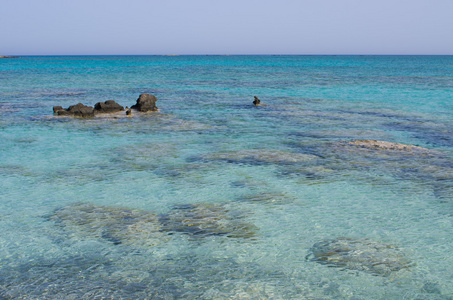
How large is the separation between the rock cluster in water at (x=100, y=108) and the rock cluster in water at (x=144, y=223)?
46.8ft

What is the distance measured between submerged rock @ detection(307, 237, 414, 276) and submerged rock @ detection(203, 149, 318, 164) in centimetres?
556

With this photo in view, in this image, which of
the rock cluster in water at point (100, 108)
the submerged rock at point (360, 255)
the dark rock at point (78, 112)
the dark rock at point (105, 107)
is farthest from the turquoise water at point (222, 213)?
the dark rock at point (105, 107)

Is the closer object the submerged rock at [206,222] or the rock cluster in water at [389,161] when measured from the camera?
the submerged rock at [206,222]

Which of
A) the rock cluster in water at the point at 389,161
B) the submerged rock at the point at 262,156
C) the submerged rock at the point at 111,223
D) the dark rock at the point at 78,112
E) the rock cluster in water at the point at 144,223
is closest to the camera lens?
the submerged rock at the point at 111,223

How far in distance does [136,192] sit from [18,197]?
270cm

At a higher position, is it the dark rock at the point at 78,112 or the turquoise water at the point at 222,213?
the dark rock at the point at 78,112

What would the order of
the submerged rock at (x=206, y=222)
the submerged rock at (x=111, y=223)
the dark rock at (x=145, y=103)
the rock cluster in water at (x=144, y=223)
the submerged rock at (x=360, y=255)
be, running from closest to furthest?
1. the submerged rock at (x=360, y=255)
2. the submerged rock at (x=111, y=223)
3. the rock cluster in water at (x=144, y=223)
4. the submerged rock at (x=206, y=222)
5. the dark rock at (x=145, y=103)

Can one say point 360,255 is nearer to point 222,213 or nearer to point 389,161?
point 222,213

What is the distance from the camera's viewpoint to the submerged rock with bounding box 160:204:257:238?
767 centimetres

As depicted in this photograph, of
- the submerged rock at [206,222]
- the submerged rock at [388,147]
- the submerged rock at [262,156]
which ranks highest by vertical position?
the submerged rock at [388,147]

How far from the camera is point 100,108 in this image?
75.7ft

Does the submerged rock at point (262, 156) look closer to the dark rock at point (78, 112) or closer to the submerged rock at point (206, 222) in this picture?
the submerged rock at point (206, 222)

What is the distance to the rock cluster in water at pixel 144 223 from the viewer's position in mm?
7495

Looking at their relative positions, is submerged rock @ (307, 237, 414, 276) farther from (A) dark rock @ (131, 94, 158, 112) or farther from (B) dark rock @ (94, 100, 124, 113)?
(B) dark rock @ (94, 100, 124, 113)
